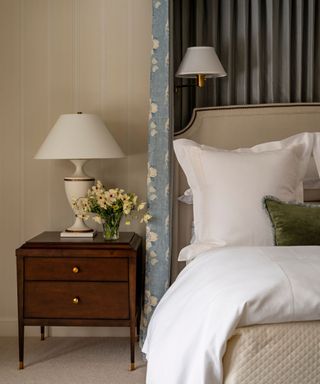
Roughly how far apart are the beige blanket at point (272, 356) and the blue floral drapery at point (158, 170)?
1473 millimetres

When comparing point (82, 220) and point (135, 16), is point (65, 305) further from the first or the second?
point (135, 16)

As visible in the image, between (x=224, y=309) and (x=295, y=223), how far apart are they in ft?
3.23

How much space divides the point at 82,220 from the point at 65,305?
1.56 ft

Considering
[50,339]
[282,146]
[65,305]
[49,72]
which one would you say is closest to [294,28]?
[282,146]

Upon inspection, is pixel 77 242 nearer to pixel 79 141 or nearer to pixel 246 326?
pixel 79 141

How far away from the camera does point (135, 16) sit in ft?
13.4

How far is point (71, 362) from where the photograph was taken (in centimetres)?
370

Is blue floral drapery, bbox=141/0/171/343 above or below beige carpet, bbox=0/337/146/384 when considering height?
above

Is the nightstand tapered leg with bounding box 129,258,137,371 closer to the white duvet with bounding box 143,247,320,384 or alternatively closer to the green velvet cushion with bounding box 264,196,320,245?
the green velvet cushion with bounding box 264,196,320,245

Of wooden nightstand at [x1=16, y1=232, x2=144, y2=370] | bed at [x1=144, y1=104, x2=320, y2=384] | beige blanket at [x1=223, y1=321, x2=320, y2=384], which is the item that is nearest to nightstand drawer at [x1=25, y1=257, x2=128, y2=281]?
wooden nightstand at [x1=16, y1=232, x2=144, y2=370]

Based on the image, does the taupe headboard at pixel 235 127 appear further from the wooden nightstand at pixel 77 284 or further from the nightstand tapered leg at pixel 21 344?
the nightstand tapered leg at pixel 21 344

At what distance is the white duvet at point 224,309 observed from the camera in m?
2.12

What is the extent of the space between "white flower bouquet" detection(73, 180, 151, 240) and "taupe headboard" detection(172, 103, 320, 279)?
0.37 m

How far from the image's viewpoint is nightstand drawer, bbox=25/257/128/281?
3.61 m
